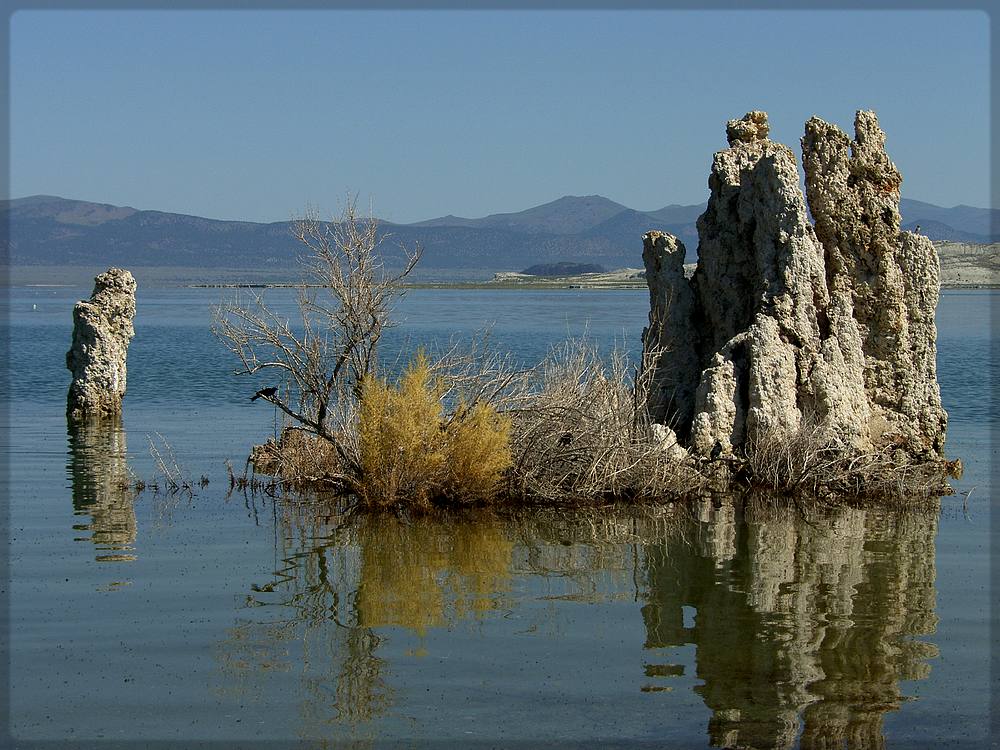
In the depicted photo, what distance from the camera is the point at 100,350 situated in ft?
87.7

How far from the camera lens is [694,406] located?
18484 mm

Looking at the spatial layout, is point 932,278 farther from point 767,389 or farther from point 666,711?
point 666,711

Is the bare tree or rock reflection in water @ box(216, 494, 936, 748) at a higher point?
the bare tree

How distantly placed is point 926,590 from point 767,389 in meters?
4.96

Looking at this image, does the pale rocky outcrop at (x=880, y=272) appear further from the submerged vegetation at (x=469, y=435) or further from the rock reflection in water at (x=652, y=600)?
the rock reflection in water at (x=652, y=600)

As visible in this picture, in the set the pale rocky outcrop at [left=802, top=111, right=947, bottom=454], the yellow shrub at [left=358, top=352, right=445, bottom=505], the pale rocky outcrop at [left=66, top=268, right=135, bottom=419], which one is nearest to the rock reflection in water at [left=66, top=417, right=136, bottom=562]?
the pale rocky outcrop at [left=66, top=268, right=135, bottom=419]

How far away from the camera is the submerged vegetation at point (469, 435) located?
1616 cm

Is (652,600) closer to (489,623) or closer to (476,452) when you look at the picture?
(489,623)

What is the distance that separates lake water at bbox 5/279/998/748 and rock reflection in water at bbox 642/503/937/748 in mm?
32

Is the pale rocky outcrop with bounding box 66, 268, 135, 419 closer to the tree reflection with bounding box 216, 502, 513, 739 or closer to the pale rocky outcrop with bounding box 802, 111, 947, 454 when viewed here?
the tree reflection with bounding box 216, 502, 513, 739

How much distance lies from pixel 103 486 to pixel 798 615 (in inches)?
406

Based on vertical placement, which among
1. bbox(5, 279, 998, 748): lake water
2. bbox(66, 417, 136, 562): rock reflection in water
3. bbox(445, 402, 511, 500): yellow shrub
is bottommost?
bbox(5, 279, 998, 748): lake water

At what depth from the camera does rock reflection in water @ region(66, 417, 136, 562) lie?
48.0 feet

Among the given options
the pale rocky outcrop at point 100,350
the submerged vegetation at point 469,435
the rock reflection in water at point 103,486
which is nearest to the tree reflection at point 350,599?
the submerged vegetation at point 469,435
